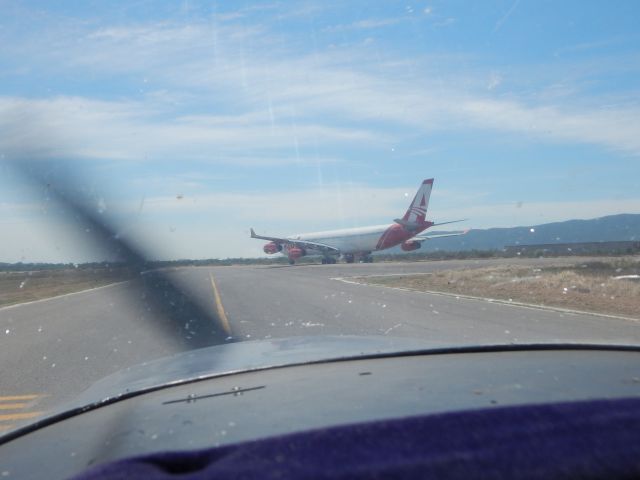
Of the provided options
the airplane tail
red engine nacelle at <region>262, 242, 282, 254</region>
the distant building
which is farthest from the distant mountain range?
the airplane tail

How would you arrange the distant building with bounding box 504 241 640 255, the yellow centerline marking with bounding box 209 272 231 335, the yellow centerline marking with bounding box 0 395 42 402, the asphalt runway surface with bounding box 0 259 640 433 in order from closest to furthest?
the yellow centerline marking with bounding box 0 395 42 402
the asphalt runway surface with bounding box 0 259 640 433
the yellow centerline marking with bounding box 209 272 231 335
the distant building with bounding box 504 241 640 255

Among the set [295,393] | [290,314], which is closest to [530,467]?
[295,393]

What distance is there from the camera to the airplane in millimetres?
58156

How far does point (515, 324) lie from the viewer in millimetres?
14617

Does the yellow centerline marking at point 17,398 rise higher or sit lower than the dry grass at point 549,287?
higher

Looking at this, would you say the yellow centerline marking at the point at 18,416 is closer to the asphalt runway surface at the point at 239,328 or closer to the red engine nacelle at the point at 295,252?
the asphalt runway surface at the point at 239,328

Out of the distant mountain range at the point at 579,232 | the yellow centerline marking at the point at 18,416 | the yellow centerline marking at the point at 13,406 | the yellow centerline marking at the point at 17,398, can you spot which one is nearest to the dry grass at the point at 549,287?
the yellow centerline marking at the point at 17,398

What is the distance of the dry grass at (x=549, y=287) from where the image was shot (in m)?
19.3

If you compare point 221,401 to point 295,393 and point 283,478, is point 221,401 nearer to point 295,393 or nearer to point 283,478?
point 295,393

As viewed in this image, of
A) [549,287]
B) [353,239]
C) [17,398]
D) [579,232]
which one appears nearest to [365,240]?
[353,239]

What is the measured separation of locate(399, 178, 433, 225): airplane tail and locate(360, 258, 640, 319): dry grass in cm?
2397

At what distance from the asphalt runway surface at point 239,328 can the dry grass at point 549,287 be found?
5.71ft

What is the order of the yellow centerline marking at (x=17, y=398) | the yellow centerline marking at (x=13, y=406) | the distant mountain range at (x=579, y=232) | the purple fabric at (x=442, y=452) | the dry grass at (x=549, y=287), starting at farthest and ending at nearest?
1. the distant mountain range at (x=579, y=232)
2. the dry grass at (x=549, y=287)
3. the yellow centerline marking at (x=17, y=398)
4. the yellow centerline marking at (x=13, y=406)
5. the purple fabric at (x=442, y=452)

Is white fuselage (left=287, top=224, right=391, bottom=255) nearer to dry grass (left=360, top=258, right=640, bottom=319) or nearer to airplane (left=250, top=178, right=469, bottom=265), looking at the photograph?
airplane (left=250, top=178, right=469, bottom=265)
